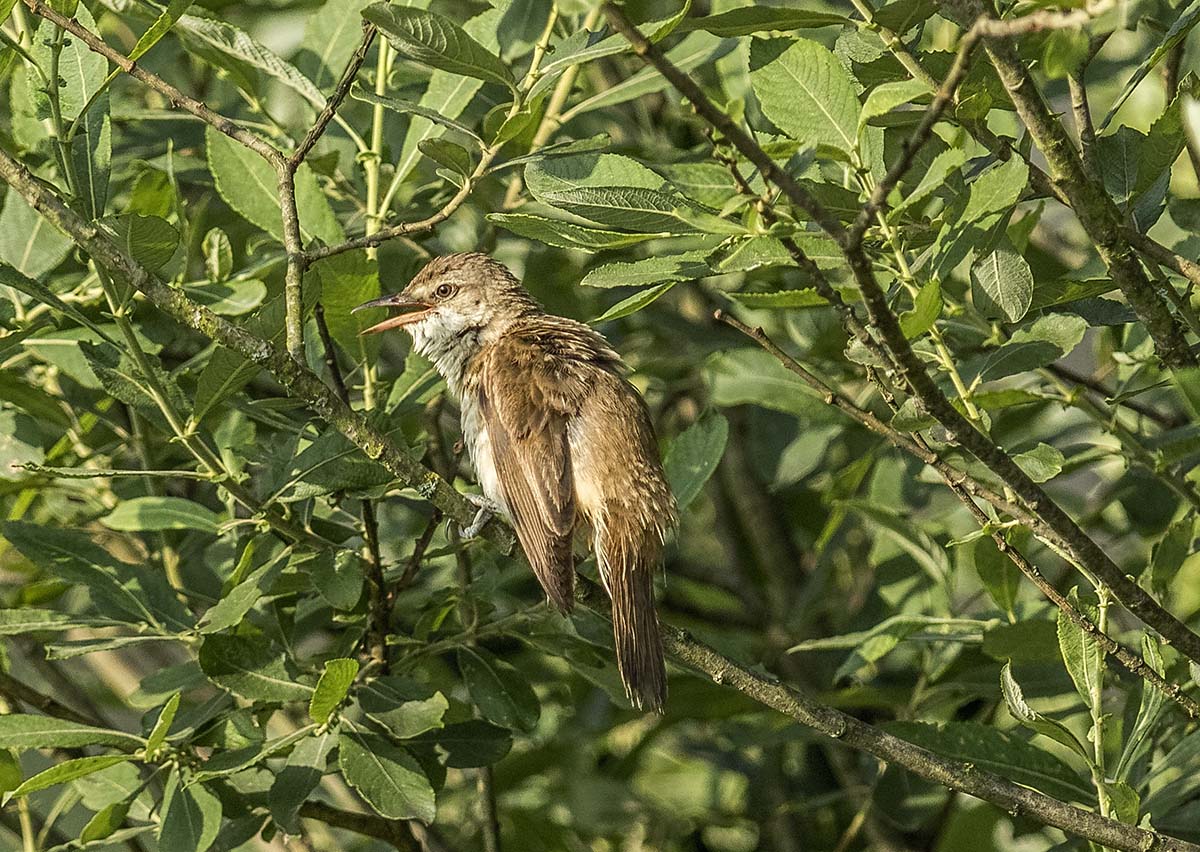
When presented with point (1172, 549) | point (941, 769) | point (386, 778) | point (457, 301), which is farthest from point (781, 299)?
point (457, 301)

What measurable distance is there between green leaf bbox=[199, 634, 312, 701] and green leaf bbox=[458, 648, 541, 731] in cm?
54

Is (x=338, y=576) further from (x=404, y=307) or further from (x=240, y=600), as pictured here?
(x=404, y=307)

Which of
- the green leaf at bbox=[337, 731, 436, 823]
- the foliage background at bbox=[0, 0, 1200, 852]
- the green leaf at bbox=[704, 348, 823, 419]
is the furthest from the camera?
the green leaf at bbox=[704, 348, 823, 419]

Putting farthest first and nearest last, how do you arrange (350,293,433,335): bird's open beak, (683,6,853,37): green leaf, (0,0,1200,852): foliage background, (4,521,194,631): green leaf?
(350,293,433,335): bird's open beak, (4,521,194,631): green leaf, (0,0,1200,852): foliage background, (683,6,853,37): green leaf

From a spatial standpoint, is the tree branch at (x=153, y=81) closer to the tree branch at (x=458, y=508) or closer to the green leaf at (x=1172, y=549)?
the tree branch at (x=458, y=508)

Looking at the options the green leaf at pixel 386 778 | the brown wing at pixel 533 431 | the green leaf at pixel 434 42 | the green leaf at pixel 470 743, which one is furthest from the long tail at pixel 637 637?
the green leaf at pixel 434 42

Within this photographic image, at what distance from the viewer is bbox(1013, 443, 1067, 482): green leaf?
10.1 feet

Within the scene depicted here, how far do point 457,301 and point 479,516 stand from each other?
1.33 m

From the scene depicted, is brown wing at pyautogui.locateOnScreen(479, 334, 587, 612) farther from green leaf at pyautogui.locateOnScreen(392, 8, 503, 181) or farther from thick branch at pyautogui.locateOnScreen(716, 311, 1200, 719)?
thick branch at pyautogui.locateOnScreen(716, 311, 1200, 719)

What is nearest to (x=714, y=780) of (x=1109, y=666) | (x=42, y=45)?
(x=1109, y=666)

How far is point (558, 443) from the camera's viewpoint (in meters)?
4.27

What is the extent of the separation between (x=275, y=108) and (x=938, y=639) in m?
3.12

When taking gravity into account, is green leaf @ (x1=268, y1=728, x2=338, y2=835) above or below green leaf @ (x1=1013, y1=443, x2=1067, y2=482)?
below

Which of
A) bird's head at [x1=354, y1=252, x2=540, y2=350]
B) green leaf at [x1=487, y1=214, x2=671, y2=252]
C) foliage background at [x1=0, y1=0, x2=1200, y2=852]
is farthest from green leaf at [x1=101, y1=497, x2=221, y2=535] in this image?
green leaf at [x1=487, y1=214, x2=671, y2=252]
